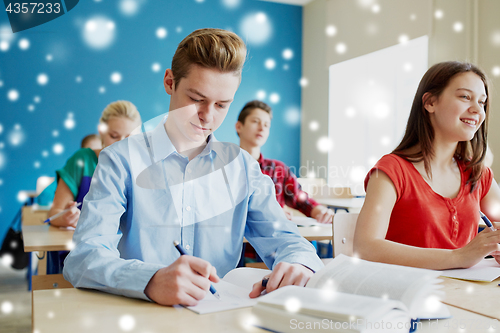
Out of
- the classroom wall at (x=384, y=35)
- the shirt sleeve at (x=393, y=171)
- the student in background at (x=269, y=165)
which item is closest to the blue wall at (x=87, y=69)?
the classroom wall at (x=384, y=35)

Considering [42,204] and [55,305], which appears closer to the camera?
[55,305]

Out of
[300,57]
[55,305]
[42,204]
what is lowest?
[42,204]

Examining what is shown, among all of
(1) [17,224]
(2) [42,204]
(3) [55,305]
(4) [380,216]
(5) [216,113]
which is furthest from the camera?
(1) [17,224]

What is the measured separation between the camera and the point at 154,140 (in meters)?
1.11

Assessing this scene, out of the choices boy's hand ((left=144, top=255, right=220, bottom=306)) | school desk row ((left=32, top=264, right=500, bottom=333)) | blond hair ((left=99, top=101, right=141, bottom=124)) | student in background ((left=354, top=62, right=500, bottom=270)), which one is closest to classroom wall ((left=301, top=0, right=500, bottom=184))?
student in background ((left=354, top=62, right=500, bottom=270))

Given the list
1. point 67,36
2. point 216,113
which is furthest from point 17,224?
point 216,113

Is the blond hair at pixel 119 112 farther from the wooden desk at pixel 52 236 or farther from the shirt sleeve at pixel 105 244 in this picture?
the shirt sleeve at pixel 105 244

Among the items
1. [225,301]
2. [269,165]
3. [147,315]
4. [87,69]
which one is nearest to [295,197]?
[269,165]

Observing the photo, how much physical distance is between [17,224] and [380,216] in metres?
4.51

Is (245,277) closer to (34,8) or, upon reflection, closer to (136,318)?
(136,318)

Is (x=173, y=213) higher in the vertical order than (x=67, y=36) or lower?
lower

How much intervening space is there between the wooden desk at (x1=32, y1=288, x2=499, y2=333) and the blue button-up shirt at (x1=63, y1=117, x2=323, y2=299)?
4.8 inches

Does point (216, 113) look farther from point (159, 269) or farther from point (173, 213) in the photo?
point (159, 269)

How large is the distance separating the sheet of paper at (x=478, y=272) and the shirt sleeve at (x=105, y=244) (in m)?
0.73
